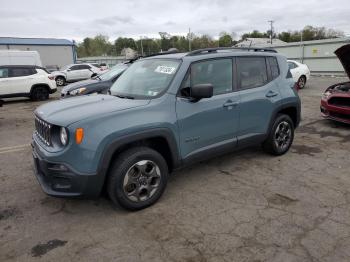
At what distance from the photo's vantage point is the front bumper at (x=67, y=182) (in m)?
3.21

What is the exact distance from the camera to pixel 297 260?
108 inches

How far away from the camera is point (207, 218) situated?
11.3ft

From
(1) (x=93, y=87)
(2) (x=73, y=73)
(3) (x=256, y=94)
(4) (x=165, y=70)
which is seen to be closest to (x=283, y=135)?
(3) (x=256, y=94)

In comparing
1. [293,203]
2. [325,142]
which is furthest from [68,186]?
[325,142]

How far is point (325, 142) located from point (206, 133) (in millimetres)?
3322

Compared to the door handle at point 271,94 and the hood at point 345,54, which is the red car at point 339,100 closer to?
the hood at point 345,54

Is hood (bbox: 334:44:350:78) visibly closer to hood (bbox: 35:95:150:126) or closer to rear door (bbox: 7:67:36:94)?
hood (bbox: 35:95:150:126)

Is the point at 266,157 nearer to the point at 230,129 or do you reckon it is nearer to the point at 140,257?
the point at 230,129

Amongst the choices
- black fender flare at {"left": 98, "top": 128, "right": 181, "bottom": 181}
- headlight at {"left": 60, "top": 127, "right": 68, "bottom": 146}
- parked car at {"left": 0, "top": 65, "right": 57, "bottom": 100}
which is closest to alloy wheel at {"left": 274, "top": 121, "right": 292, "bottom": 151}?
black fender flare at {"left": 98, "top": 128, "right": 181, "bottom": 181}

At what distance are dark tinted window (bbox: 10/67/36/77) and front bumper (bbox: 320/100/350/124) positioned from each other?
39.7 feet

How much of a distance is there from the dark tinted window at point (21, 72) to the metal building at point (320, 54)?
19118 mm

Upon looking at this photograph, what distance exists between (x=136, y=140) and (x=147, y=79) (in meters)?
1.14

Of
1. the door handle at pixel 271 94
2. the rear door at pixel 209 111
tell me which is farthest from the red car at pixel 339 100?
the rear door at pixel 209 111

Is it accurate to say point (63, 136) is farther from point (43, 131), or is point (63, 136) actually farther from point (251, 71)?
point (251, 71)
